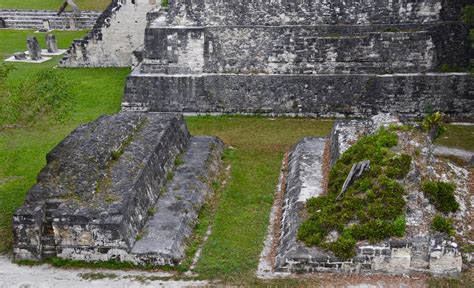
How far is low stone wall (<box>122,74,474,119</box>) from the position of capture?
19.1 m

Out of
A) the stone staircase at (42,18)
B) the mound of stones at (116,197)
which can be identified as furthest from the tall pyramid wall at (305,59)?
the stone staircase at (42,18)

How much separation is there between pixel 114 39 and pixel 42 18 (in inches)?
410

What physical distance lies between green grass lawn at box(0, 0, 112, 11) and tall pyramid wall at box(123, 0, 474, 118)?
1787 centimetres

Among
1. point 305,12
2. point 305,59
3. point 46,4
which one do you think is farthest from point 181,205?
point 46,4

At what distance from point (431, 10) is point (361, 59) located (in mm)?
2807

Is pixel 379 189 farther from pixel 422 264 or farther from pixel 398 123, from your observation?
pixel 398 123

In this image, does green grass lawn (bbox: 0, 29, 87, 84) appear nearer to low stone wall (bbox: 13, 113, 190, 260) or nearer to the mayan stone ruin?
the mayan stone ruin

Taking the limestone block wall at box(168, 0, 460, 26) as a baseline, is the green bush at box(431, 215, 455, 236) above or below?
below

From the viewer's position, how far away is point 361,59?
765 inches

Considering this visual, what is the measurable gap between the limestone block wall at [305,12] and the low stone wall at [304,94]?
1892 mm

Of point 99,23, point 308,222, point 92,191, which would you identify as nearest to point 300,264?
point 308,222

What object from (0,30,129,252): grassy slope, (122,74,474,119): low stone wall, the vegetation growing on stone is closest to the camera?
the vegetation growing on stone

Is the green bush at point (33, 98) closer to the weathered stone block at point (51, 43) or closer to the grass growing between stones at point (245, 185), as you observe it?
the grass growing between stones at point (245, 185)

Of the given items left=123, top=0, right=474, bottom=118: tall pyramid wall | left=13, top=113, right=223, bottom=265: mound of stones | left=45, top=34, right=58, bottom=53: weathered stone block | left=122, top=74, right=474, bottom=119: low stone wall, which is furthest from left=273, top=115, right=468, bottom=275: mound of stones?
left=45, top=34, right=58, bottom=53: weathered stone block
